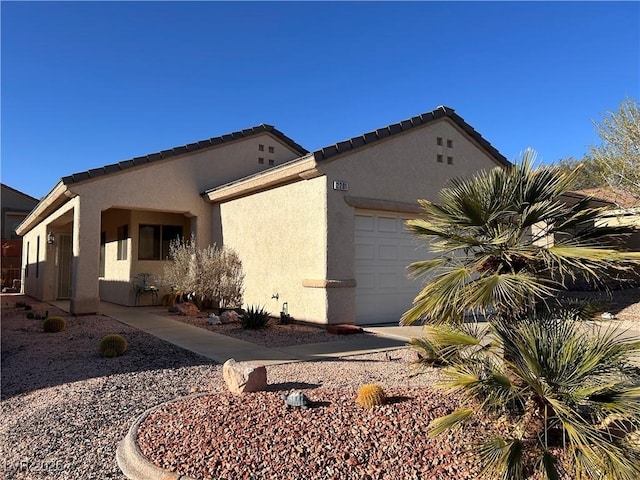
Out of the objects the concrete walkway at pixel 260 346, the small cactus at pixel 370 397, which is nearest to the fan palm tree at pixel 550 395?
the small cactus at pixel 370 397

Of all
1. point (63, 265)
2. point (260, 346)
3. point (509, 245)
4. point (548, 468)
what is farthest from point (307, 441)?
point (63, 265)

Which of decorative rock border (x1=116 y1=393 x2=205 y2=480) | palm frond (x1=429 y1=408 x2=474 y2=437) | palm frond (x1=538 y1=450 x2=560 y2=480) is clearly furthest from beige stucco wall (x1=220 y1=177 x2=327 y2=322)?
palm frond (x1=538 y1=450 x2=560 y2=480)

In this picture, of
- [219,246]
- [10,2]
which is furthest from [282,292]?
[10,2]

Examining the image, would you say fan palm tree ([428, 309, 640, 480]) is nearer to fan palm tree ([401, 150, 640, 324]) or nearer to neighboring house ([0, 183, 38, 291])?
fan palm tree ([401, 150, 640, 324])

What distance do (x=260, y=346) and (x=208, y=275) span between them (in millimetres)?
4328

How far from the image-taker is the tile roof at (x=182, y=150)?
490 inches

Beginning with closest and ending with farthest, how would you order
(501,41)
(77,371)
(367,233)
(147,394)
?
(147,394), (77,371), (367,233), (501,41)

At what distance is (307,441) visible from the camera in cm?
368

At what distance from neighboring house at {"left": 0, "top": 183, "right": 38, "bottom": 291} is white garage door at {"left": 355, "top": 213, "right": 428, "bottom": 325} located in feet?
80.9

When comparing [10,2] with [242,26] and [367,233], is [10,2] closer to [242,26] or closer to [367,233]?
[242,26]

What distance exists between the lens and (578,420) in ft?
10.7

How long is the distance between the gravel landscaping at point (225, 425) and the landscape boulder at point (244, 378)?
14 centimetres

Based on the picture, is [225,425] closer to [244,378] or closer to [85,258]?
[244,378]

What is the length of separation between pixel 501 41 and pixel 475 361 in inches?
428
